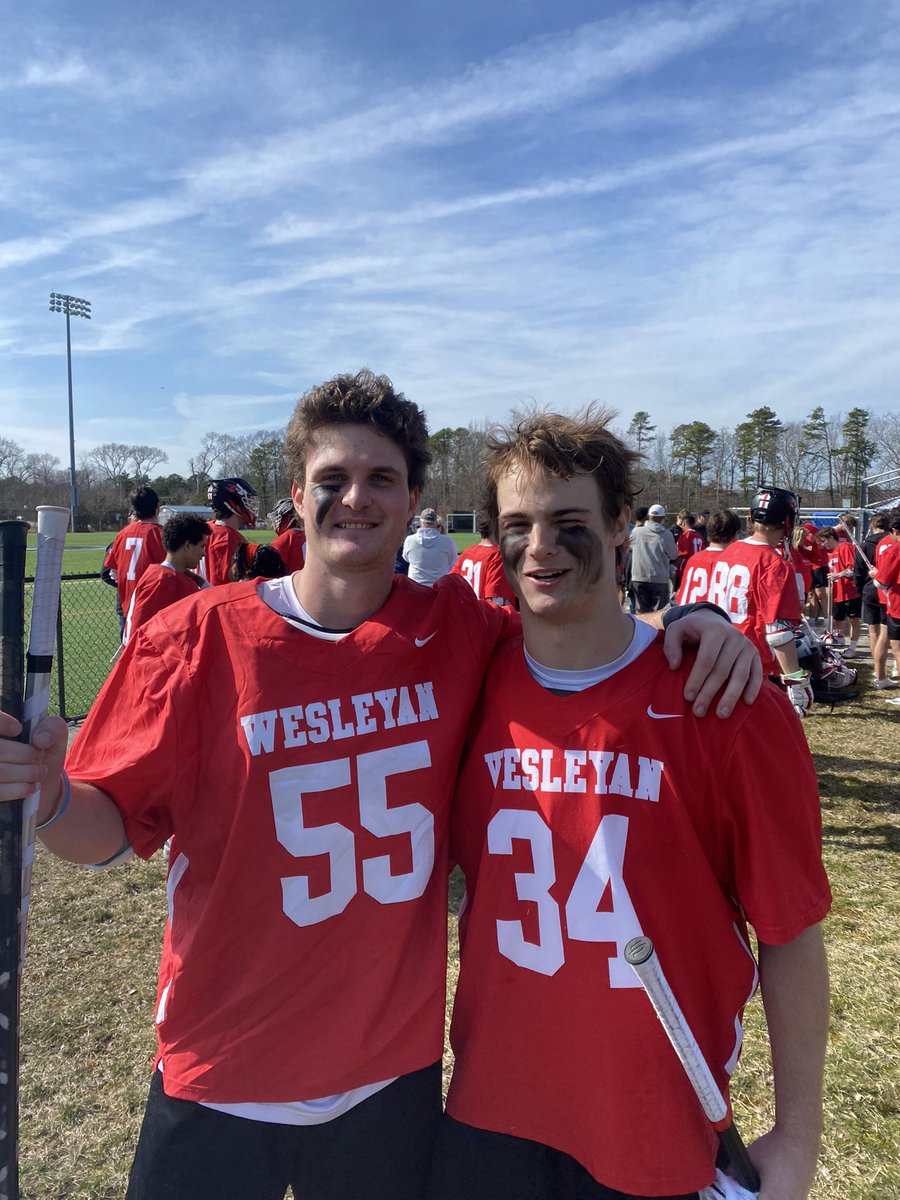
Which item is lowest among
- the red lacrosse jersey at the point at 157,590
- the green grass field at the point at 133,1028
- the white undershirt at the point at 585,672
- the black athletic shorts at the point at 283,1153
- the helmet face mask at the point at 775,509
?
the green grass field at the point at 133,1028

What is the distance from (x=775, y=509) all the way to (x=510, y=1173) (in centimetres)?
571

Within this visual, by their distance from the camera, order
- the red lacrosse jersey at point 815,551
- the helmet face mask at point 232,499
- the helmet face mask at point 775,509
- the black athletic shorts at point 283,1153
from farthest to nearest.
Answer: the red lacrosse jersey at point 815,551 → the helmet face mask at point 232,499 → the helmet face mask at point 775,509 → the black athletic shorts at point 283,1153

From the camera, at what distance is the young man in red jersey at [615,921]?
5.00ft

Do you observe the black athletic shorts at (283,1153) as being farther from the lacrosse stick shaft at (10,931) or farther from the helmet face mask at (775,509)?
the helmet face mask at (775,509)

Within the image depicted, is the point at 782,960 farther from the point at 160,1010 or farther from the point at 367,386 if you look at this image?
the point at 367,386

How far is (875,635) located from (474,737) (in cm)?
1045

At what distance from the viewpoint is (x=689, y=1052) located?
1.31 meters

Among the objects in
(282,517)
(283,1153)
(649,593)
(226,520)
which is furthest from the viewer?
(649,593)

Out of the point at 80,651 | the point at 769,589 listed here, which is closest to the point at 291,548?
the point at 769,589

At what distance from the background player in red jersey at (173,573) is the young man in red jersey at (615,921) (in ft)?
14.3

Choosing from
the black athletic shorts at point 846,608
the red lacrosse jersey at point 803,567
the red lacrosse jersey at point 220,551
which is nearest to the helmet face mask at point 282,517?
the red lacrosse jersey at point 220,551

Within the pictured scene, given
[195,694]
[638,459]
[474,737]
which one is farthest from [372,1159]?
[638,459]

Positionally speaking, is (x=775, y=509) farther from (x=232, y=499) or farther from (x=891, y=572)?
(x=232, y=499)

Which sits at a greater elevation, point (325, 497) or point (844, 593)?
point (325, 497)
